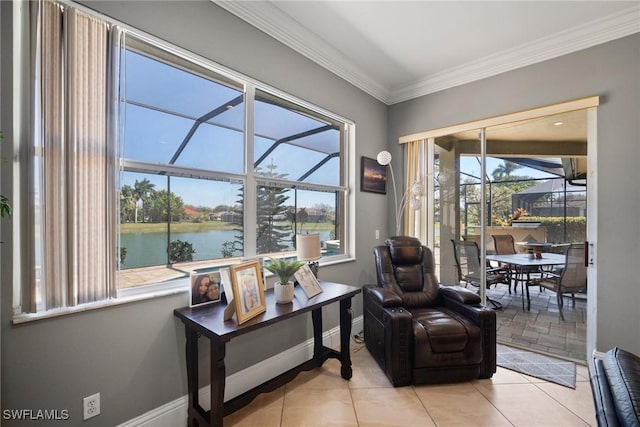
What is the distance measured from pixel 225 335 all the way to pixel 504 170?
3302 mm

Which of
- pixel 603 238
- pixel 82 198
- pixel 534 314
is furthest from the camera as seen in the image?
pixel 534 314

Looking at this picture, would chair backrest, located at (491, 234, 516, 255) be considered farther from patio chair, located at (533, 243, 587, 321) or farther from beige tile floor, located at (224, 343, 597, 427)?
beige tile floor, located at (224, 343, 597, 427)

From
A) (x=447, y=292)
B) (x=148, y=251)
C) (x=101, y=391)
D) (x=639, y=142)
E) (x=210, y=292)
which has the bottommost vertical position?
(x=101, y=391)

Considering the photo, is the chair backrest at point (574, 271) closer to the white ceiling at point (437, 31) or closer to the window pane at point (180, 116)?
the white ceiling at point (437, 31)

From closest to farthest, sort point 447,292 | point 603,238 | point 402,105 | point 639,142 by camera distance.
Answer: point 639,142 < point 603,238 < point 447,292 < point 402,105

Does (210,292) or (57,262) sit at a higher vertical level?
(57,262)

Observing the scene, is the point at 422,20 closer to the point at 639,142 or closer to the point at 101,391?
the point at 639,142

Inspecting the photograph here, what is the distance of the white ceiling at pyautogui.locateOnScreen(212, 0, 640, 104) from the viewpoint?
2.23m

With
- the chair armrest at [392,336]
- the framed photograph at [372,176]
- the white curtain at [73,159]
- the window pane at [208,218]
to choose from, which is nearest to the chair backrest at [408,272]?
the chair armrest at [392,336]

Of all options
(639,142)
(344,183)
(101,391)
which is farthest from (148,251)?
(639,142)

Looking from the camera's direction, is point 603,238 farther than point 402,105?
No

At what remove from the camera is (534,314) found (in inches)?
128

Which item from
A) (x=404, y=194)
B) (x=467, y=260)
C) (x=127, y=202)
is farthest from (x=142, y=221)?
(x=467, y=260)

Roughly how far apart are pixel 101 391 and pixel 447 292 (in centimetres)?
272
